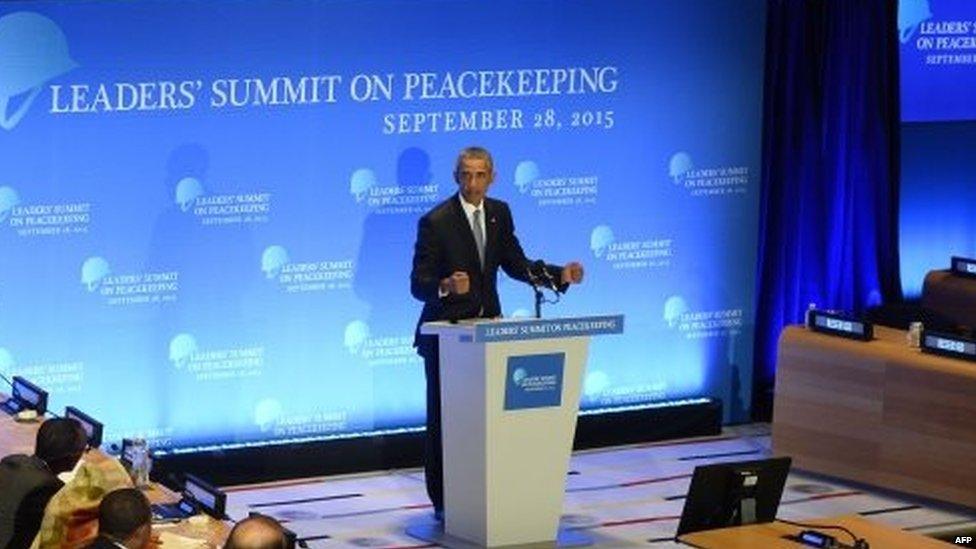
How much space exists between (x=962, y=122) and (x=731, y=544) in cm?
630

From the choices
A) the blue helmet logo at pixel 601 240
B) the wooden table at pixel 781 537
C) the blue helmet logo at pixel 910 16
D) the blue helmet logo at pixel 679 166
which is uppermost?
the blue helmet logo at pixel 910 16

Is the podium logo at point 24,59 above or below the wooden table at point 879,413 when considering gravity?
above

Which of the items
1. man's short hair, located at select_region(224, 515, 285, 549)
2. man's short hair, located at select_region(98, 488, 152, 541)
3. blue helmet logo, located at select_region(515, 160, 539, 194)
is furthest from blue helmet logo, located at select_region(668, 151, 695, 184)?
man's short hair, located at select_region(224, 515, 285, 549)

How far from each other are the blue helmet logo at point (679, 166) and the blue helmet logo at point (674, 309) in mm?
607

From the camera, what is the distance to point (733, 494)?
739cm

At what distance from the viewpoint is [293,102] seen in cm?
1037

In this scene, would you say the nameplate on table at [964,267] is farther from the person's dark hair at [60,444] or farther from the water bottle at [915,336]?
the person's dark hair at [60,444]

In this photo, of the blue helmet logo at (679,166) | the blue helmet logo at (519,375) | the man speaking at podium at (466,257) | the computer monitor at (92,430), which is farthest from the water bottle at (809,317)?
the computer monitor at (92,430)

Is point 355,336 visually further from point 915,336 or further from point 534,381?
point 915,336

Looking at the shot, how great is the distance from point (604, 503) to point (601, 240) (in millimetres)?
1584

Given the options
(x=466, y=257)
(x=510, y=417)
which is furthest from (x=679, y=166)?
(x=510, y=417)

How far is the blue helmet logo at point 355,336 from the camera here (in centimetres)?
1070

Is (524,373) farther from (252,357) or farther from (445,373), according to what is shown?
(252,357)

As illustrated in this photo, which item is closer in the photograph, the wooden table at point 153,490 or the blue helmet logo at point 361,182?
the wooden table at point 153,490
